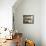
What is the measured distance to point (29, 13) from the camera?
5352 mm

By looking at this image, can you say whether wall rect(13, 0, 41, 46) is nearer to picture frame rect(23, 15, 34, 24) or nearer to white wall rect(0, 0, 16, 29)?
picture frame rect(23, 15, 34, 24)

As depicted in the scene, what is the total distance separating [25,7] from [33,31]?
134 centimetres

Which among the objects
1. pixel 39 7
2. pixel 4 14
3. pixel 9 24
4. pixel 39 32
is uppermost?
pixel 39 7

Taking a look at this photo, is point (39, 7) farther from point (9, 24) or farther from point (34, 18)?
point (9, 24)

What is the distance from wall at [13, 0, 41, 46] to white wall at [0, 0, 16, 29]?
5.02ft

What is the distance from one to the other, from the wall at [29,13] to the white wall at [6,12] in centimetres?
153

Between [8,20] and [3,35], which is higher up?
[8,20]

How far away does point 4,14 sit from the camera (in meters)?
3.80

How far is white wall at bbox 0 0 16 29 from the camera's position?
3.76 meters

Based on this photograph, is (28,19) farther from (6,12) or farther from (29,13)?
(6,12)

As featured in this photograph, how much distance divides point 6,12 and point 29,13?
1.83 meters

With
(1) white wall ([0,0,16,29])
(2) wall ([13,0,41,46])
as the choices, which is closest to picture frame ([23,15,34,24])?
(2) wall ([13,0,41,46])

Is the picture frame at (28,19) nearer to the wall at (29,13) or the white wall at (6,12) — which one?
the wall at (29,13)

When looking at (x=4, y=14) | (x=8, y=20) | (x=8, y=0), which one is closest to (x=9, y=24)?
(x=8, y=20)
